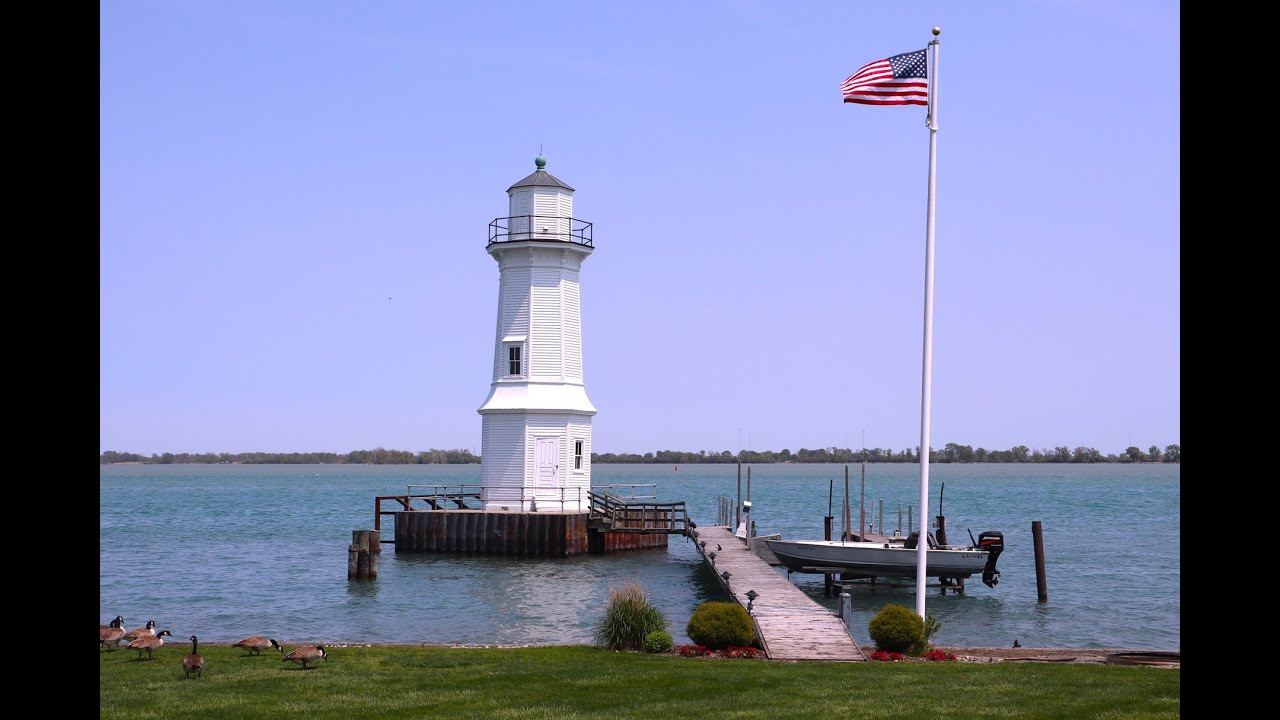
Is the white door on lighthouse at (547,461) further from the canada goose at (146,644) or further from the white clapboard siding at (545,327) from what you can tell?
the canada goose at (146,644)

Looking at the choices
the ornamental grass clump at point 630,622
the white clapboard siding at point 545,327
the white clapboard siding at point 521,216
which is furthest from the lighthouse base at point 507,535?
the ornamental grass clump at point 630,622

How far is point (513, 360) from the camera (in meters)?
46.2

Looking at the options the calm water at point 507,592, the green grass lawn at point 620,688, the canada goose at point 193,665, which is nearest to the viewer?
the green grass lawn at point 620,688

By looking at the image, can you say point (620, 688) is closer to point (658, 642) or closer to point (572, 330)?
point (658, 642)

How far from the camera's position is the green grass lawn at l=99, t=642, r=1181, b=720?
13.9m

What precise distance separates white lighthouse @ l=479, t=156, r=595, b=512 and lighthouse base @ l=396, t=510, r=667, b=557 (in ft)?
2.93

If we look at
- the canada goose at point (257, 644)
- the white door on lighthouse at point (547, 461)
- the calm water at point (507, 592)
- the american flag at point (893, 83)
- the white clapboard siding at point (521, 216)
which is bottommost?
the calm water at point (507, 592)

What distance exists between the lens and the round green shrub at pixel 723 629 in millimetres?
19984

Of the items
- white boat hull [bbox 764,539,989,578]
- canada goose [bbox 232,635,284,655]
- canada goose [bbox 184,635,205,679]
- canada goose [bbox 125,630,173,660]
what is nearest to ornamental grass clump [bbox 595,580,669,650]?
canada goose [bbox 232,635,284,655]

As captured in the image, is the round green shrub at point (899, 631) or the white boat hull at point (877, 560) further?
the white boat hull at point (877, 560)

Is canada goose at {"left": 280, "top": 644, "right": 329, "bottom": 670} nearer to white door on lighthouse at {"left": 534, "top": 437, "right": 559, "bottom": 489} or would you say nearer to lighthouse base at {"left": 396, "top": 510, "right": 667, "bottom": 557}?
lighthouse base at {"left": 396, "top": 510, "right": 667, "bottom": 557}

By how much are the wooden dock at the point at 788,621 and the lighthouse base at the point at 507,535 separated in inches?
494
